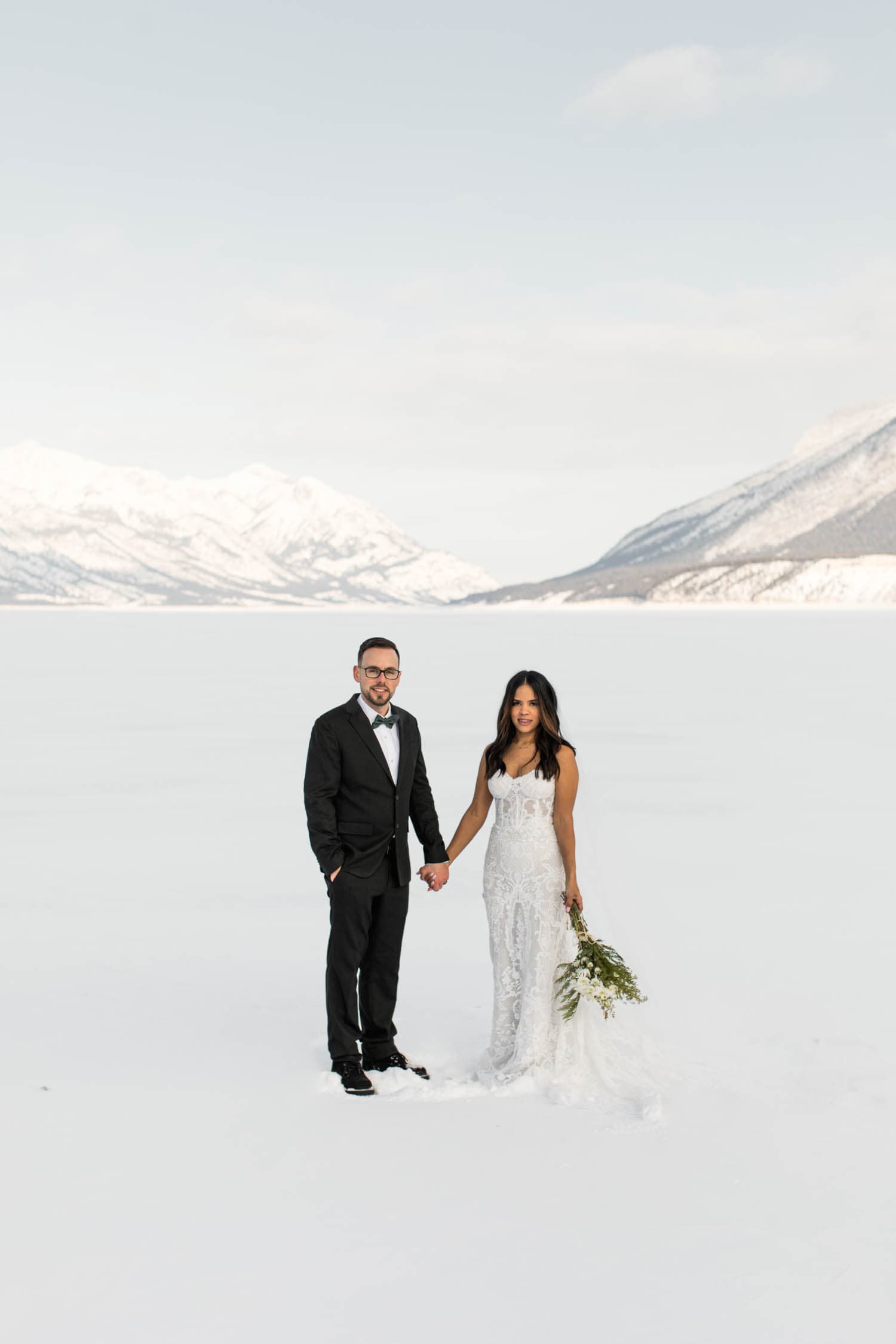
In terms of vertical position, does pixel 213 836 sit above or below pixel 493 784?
below

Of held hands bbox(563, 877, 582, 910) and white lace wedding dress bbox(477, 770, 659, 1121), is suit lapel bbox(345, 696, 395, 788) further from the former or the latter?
held hands bbox(563, 877, 582, 910)

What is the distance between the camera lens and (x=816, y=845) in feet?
36.0

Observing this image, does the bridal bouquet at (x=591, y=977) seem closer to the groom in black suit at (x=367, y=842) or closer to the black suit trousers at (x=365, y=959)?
the groom in black suit at (x=367, y=842)

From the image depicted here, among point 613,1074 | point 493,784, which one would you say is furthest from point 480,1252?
point 493,784

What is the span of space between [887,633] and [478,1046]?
6319cm

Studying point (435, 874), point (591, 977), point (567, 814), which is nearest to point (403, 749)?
point (435, 874)

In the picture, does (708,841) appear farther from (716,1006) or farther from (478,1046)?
(478,1046)

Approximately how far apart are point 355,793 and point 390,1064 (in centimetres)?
140

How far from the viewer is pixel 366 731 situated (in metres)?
5.25

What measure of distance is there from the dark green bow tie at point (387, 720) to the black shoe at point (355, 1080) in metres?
1.54

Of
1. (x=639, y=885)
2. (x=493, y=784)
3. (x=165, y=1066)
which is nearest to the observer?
(x=493, y=784)

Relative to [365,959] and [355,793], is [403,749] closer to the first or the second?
[355,793]

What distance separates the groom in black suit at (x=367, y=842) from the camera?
205 inches

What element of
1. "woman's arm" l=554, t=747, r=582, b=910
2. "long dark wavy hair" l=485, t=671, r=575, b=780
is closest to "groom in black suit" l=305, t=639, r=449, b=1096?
"long dark wavy hair" l=485, t=671, r=575, b=780
